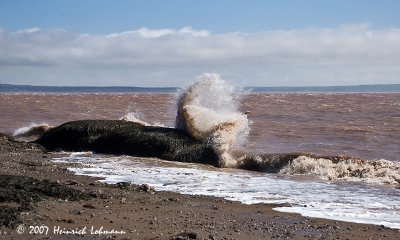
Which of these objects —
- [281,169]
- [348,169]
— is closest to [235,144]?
[281,169]

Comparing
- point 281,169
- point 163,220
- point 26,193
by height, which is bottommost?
point 281,169

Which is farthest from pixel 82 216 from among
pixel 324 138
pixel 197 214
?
pixel 324 138

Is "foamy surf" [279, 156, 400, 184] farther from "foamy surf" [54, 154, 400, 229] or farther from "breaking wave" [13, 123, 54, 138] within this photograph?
"breaking wave" [13, 123, 54, 138]

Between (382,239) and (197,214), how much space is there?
230 centimetres

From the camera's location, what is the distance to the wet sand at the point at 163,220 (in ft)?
19.3

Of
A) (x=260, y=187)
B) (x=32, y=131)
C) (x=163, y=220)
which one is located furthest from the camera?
(x=32, y=131)

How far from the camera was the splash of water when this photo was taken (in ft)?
45.5

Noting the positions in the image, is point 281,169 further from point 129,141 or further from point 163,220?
point 163,220

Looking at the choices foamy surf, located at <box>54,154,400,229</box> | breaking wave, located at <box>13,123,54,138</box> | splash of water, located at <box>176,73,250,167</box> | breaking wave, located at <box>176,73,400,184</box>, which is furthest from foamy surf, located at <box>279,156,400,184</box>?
breaking wave, located at <box>13,123,54,138</box>

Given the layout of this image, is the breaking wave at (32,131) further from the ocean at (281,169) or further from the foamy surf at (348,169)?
the foamy surf at (348,169)

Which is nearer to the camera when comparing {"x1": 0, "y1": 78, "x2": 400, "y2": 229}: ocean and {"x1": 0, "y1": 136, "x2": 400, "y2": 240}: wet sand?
{"x1": 0, "y1": 136, "x2": 400, "y2": 240}: wet sand

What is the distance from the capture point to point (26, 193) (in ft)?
23.7

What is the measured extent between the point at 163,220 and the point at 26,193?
6.44ft

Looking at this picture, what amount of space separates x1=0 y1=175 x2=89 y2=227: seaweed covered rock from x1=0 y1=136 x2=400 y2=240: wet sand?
9cm
